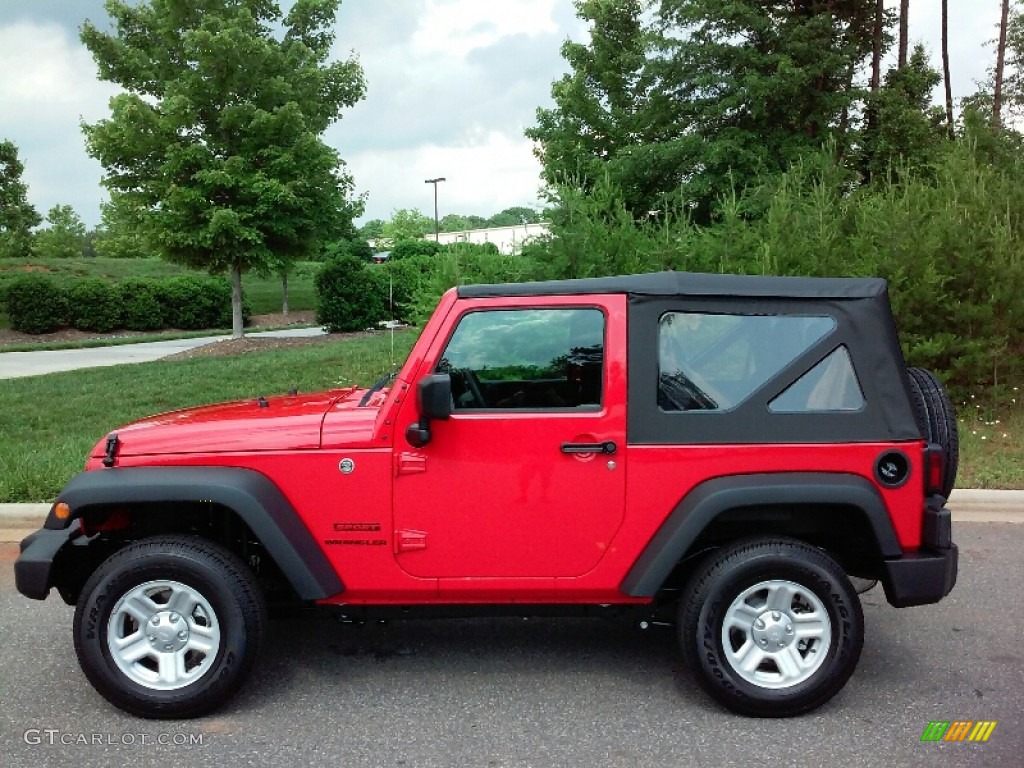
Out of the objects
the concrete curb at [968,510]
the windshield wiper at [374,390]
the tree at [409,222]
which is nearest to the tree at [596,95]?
the concrete curb at [968,510]

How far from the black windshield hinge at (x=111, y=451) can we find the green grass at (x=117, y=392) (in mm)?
3487

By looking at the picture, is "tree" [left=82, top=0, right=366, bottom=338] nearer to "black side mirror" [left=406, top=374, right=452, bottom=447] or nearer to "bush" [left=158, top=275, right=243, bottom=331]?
"bush" [left=158, top=275, right=243, bottom=331]

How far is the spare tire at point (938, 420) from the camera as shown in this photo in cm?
371

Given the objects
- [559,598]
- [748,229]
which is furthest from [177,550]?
[748,229]

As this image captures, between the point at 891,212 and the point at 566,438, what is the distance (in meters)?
7.75

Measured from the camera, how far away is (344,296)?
25547 millimetres

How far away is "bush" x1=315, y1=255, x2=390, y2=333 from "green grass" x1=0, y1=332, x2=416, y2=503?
7.44 metres

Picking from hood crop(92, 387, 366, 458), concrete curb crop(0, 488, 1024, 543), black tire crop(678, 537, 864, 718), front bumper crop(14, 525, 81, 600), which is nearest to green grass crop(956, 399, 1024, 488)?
concrete curb crop(0, 488, 1024, 543)

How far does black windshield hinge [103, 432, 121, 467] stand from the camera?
357cm

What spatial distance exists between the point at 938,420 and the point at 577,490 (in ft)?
5.19

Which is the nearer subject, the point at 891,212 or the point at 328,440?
the point at 328,440

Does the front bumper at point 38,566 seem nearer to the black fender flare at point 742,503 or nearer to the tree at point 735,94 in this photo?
→ the black fender flare at point 742,503

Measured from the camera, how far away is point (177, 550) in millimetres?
3434

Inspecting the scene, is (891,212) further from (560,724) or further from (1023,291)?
(560,724)
